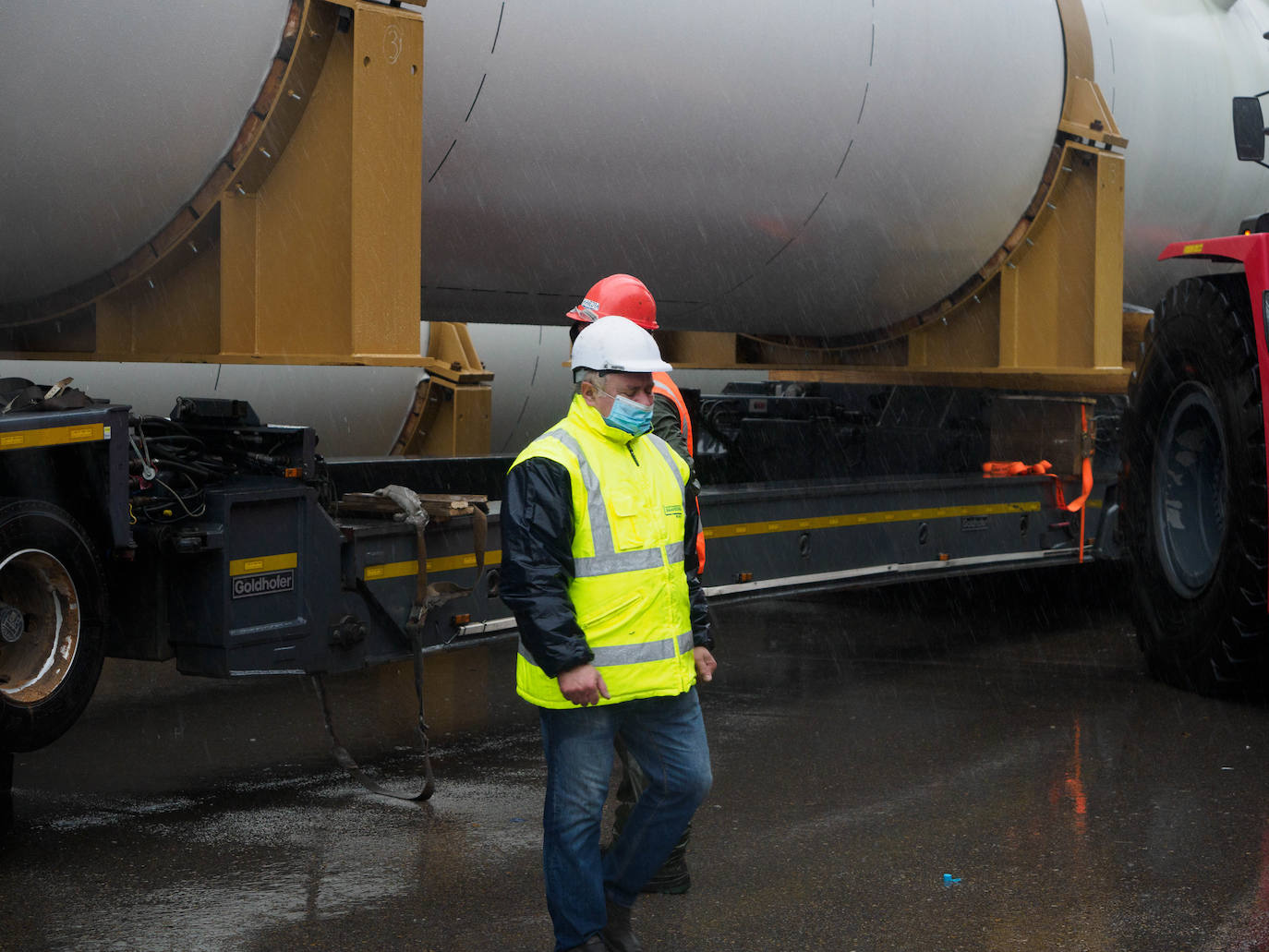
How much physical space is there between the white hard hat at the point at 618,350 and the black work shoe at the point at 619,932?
132 centimetres

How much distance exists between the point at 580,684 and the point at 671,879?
109 centimetres

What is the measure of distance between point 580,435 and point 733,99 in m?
2.78

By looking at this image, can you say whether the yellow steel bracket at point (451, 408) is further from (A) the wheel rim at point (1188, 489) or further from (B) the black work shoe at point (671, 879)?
(B) the black work shoe at point (671, 879)

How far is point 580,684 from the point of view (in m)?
3.40

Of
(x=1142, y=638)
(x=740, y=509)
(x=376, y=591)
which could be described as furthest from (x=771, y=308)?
(x=376, y=591)

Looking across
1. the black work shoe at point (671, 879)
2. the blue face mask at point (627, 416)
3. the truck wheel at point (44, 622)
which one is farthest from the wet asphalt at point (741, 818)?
the blue face mask at point (627, 416)

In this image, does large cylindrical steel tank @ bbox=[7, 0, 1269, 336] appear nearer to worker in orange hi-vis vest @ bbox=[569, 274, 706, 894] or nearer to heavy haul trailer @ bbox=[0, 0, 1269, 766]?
heavy haul trailer @ bbox=[0, 0, 1269, 766]

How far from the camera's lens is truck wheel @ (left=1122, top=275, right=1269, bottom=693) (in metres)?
6.07

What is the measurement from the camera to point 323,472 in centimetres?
496

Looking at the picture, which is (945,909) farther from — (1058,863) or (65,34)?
(65,34)

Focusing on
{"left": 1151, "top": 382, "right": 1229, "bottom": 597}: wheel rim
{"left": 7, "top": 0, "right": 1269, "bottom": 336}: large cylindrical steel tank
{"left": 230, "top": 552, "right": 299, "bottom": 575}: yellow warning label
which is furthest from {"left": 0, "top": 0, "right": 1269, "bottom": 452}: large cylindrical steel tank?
{"left": 1151, "top": 382, "right": 1229, "bottom": 597}: wheel rim

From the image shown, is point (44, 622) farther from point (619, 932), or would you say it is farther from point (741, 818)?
point (741, 818)

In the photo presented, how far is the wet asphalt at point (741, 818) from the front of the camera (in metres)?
3.98

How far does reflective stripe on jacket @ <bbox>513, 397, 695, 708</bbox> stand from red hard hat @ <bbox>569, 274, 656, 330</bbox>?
42.7 inches
